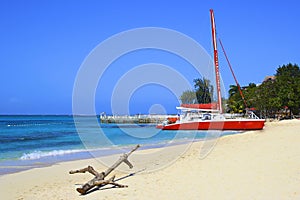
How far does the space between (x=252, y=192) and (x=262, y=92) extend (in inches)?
2000

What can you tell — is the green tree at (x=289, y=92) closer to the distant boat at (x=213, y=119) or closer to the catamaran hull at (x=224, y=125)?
the distant boat at (x=213, y=119)

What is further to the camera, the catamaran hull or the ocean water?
the catamaran hull

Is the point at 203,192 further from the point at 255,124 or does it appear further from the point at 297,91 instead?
→ the point at 297,91

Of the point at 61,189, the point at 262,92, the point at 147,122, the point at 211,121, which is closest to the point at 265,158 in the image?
the point at 61,189

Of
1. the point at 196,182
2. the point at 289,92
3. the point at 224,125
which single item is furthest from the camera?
the point at 289,92

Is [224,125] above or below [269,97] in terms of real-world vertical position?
below

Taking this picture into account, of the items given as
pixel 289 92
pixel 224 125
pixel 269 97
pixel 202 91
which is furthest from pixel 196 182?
pixel 202 91

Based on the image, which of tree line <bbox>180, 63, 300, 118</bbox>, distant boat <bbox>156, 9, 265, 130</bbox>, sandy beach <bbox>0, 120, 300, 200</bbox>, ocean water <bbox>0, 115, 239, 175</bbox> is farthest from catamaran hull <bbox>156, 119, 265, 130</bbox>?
sandy beach <bbox>0, 120, 300, 200</bbox>

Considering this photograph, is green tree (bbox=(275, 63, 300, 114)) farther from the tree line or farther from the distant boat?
the distant boat

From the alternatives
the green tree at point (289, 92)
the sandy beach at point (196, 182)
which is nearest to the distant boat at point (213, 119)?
the green tree at point (289, 92)

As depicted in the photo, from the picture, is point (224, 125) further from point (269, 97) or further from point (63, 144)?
point (269, 97)

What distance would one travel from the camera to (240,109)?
215 feet

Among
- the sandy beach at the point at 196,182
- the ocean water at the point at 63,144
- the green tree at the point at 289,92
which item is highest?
the green tree at the point at 289,92

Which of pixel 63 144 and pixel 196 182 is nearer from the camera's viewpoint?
pixel 196 182
